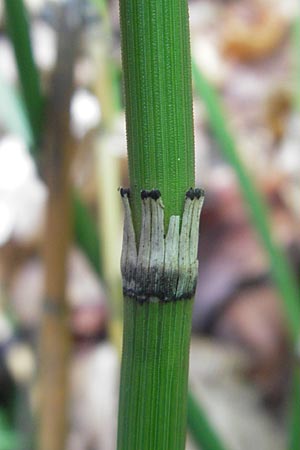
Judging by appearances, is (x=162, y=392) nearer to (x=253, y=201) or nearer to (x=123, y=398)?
(x=123, y=398)

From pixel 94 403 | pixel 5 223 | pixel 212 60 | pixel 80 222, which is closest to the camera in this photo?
pixel 80 222

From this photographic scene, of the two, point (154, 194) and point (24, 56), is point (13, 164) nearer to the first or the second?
point (24, 56)

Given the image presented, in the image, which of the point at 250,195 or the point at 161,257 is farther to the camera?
the point at 250,195

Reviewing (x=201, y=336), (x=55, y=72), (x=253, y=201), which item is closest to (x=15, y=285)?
(x=201, y=336)

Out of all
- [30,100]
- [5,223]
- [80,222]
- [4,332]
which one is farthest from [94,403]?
[30,100]

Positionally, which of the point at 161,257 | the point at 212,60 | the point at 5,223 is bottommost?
the point at 161,257

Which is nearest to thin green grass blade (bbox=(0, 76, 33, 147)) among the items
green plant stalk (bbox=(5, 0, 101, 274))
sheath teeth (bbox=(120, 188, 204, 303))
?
green plant stalk (bbox=(5, 0, 101, 274))

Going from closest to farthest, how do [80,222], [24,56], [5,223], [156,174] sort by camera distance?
1. [156,174]
2. [24,56]
3. [80,222]
4. [5,223]
